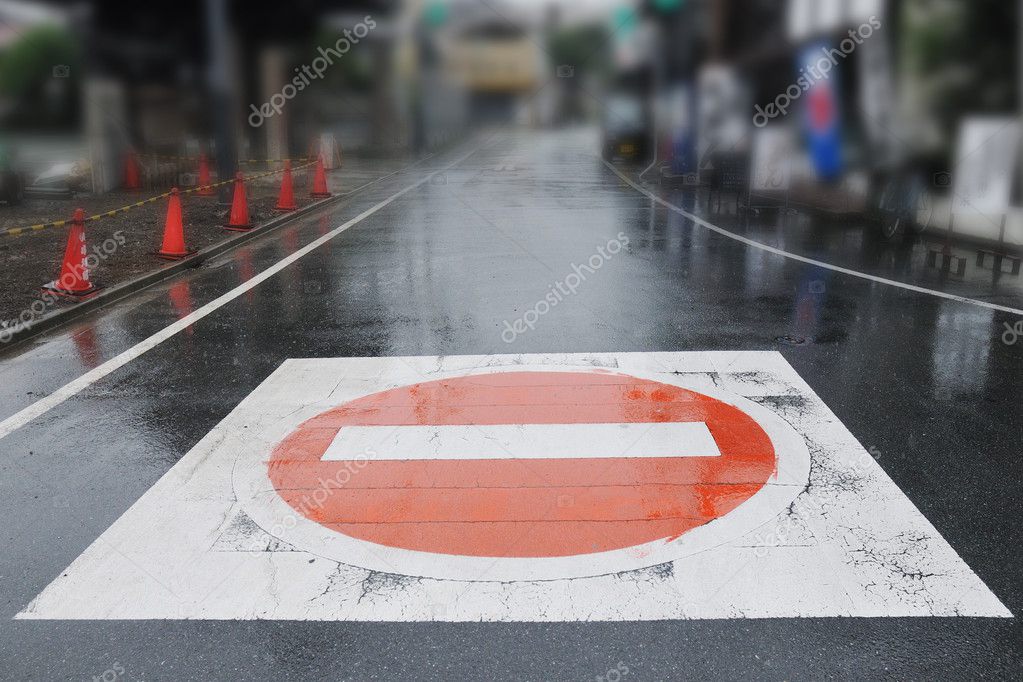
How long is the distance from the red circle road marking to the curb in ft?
12.7

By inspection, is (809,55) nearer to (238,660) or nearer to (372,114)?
(238,660)

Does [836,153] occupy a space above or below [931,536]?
above

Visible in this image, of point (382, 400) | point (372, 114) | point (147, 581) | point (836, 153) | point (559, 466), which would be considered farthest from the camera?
point (372, 114)

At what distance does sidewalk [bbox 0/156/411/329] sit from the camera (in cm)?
1038

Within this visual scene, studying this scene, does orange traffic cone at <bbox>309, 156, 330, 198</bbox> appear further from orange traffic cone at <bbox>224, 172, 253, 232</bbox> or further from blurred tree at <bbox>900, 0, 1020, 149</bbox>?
blurred tree at <bbox>900, 0, 1020, 149</bbox>

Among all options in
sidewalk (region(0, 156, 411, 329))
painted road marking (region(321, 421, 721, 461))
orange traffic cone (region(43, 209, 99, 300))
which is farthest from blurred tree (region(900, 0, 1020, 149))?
orange traffic cone (region(43, 209, 99, 300))

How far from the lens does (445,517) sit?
4.39 m

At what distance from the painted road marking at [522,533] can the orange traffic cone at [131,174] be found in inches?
689

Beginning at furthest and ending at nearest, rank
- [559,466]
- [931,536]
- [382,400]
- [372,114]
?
[372,114] → [382,400] → [559,466] → [931,536]

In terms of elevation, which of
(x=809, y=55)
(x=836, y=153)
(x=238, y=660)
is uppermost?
(x=809, y=55)

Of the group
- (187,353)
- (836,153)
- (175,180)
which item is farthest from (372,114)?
(187,353)

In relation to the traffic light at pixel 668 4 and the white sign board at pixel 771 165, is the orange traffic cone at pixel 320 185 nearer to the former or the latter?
the traffic light at pixel 668 4

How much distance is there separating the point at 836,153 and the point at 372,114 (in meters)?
27.8

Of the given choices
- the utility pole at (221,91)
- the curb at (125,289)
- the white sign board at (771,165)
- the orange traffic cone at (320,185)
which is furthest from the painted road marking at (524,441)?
the orange traffic cone at (320,185)
